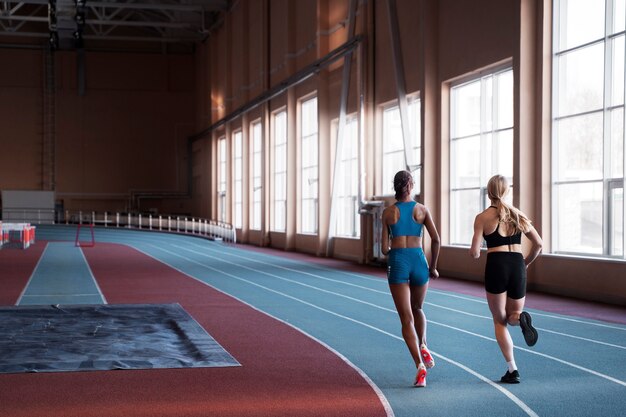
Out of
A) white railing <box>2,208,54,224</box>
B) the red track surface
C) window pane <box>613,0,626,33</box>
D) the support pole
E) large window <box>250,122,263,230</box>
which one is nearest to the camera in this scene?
the red track surface

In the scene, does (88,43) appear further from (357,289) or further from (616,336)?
(616,336)

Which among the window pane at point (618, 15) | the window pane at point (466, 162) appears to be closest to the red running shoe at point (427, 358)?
the window pane at point (618, 15)

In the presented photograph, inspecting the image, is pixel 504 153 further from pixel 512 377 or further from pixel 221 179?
pixel 221 179

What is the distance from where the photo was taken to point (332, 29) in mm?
27062

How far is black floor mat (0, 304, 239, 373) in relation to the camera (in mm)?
8180

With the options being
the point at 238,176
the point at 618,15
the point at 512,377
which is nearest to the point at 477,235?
the point at 512,377

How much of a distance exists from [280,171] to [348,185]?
7984 millimetres

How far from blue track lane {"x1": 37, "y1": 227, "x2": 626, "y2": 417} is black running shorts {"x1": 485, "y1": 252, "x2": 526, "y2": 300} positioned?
83cm

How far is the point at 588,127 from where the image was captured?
1452 cm

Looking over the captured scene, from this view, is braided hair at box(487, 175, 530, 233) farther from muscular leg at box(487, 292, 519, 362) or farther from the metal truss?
the metal truss

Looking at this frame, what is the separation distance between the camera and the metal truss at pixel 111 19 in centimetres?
3997

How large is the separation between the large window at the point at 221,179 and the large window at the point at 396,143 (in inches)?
868

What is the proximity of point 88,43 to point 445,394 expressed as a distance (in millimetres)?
46268

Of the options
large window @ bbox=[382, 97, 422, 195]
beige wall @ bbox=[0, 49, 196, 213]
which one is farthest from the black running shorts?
beige wall @ bbox=[0, 49, 196, 213]
